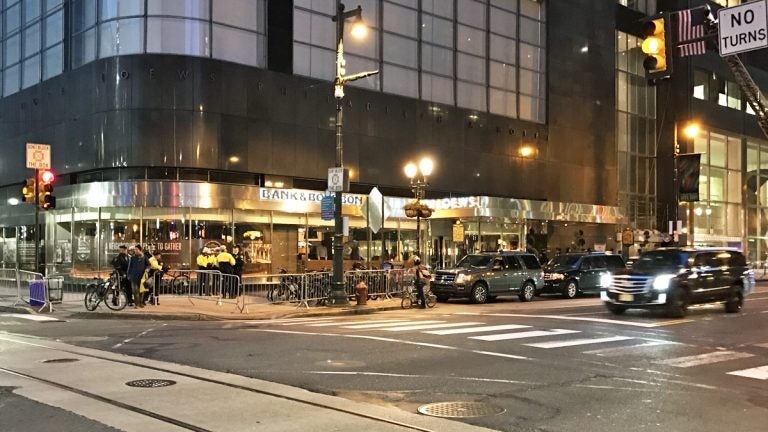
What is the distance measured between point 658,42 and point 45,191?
1797 cm

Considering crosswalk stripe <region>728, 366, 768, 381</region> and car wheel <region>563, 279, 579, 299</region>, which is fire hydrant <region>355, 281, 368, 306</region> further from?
crosswalk stripe <region>728, 366, 768, 381</region>

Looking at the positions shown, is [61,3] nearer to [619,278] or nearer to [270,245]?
[270,245]

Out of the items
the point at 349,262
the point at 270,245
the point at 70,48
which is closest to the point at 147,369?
the point at 270,245

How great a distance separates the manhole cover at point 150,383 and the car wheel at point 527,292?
17423 mm

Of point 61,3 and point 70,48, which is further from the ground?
point 61,3

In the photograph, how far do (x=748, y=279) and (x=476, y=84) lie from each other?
20.8 m

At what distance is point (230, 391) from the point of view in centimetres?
799

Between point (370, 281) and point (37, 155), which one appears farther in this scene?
point (370, 281)

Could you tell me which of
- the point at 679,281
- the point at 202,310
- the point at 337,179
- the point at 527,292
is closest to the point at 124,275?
the point at 202,310

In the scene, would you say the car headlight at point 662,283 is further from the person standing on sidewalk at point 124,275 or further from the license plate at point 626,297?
the person standing on sidewalk at point 124,275

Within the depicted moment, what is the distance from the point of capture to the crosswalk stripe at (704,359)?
10.3m

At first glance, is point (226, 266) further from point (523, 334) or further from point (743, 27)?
point (743, 27)

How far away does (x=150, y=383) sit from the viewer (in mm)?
8453

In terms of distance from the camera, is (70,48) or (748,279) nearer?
(748,279)
